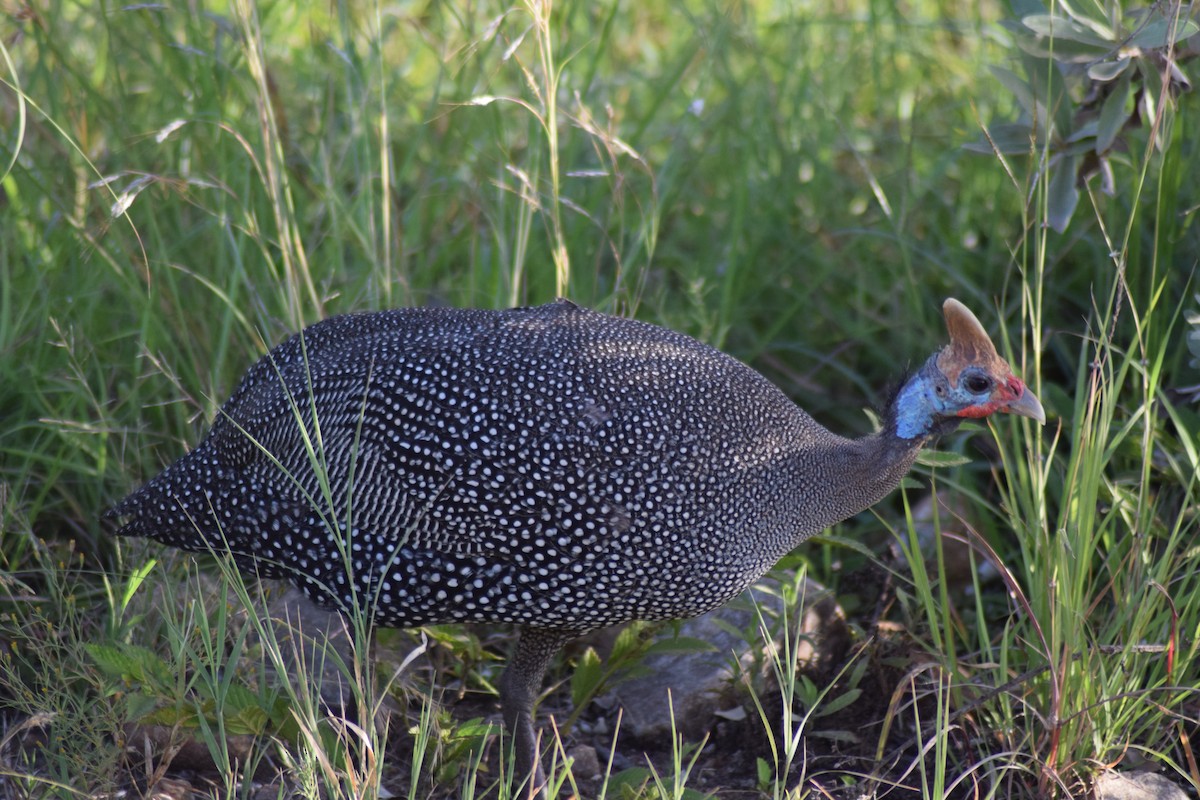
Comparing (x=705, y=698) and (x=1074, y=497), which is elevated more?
(x=1074, y=497)

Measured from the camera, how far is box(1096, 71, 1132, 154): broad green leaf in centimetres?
305

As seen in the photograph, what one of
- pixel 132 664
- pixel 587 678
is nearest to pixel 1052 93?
pixel 587 678

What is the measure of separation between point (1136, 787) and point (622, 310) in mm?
1998

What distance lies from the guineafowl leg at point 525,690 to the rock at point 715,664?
301 millimetres

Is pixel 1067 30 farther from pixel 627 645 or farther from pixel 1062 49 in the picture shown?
pixel 627 645

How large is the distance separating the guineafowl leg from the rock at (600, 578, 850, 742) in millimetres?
301

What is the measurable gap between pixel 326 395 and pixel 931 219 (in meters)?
2.35

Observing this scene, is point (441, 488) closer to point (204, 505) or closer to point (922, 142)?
point (204, 505)

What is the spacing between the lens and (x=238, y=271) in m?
3.41

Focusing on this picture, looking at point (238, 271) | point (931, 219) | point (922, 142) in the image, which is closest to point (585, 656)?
point (238, 271)

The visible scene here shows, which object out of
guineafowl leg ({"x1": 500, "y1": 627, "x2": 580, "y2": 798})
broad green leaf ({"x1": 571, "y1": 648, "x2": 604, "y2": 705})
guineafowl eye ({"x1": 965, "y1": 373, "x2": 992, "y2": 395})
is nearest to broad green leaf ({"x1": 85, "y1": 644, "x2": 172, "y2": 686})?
guineafowl leg ({"x1": 500, "y1": 627, "x2": 580, "y2": 798})

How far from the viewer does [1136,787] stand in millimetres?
2609

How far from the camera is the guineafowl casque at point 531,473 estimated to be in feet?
8.57

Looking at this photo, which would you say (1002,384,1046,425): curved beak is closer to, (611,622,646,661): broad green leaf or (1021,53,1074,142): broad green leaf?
(1021,53,1074,142): broad green leaf
